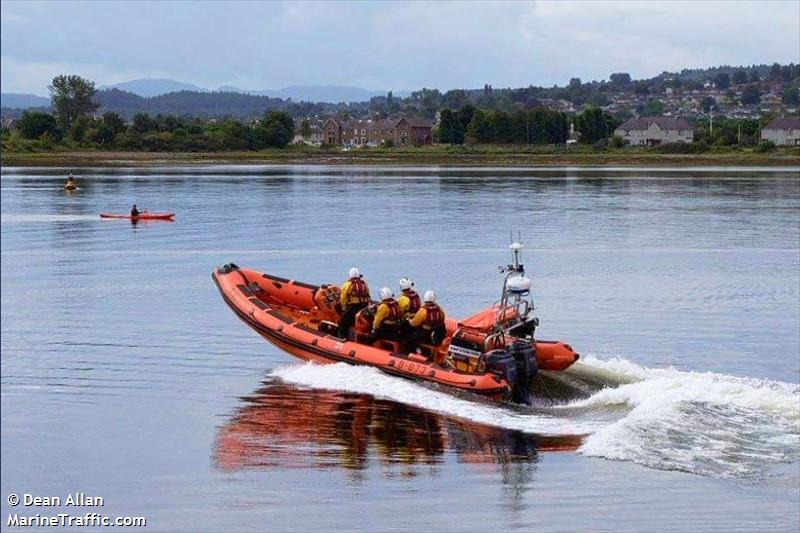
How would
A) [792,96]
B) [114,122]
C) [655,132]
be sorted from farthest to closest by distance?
[792,96] < [655,132] < [114,122]

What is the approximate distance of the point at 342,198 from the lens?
202 feet

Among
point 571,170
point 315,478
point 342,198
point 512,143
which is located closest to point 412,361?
point 315,478

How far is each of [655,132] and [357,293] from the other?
109 m

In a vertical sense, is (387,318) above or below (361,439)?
above

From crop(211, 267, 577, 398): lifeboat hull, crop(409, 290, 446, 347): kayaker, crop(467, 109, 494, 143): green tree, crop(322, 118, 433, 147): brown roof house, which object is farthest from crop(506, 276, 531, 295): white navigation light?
crop(322, 118, 433, 147): brown roof house

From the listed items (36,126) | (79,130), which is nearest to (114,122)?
(79,130)

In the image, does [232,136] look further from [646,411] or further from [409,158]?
[646,411]

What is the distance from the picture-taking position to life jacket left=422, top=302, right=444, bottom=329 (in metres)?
18.7

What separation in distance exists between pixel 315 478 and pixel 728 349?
401 inches

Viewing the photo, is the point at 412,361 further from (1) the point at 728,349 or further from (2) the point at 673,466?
(1) the point at 728,349

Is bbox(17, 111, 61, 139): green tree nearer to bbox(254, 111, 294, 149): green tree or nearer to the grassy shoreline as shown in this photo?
the grassy shoreline

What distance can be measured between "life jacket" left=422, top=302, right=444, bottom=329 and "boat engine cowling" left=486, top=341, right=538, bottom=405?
60.7 inches

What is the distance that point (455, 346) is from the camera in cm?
1812

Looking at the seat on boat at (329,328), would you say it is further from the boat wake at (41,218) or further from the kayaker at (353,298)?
the boat wake at (41,218)
